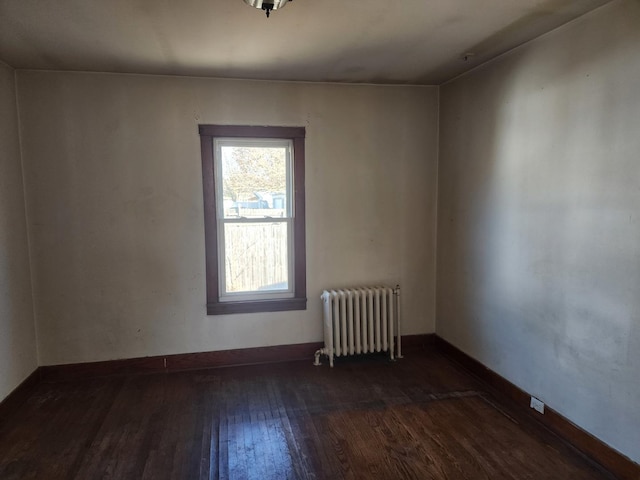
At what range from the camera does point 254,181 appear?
3760 mm

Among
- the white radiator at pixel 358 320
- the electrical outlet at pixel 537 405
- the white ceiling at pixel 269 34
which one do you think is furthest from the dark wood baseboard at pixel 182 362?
the white ceiling at pixel 269 34

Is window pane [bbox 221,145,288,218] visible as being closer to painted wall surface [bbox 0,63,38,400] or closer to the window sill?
the window sill

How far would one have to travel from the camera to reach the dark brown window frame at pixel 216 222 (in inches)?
142

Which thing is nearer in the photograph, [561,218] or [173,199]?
[561,218]

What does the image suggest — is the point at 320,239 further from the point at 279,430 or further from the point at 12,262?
the point at 12,262

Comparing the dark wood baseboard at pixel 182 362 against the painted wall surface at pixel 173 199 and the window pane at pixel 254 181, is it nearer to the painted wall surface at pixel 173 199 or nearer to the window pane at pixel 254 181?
the painted wall surface at pixel 173 199

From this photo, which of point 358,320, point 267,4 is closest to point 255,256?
point 358,320

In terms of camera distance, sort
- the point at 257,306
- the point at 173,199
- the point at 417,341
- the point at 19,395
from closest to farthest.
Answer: the point at 19,395, the point at 173,199, the point at 257,306, the point at 417,341

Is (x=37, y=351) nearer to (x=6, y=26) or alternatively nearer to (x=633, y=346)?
(x=6, y=26)

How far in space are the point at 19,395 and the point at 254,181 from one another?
99.1 inches

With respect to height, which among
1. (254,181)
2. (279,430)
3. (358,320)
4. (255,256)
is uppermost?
(254,181)

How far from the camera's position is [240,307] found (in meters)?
3.79

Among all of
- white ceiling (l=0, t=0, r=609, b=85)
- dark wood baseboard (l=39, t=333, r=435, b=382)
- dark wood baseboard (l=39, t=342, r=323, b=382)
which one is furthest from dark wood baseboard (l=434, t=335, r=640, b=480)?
white ceiling (l=0, t=0, r=609, b=85)

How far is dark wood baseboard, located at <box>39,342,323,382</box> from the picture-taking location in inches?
139
